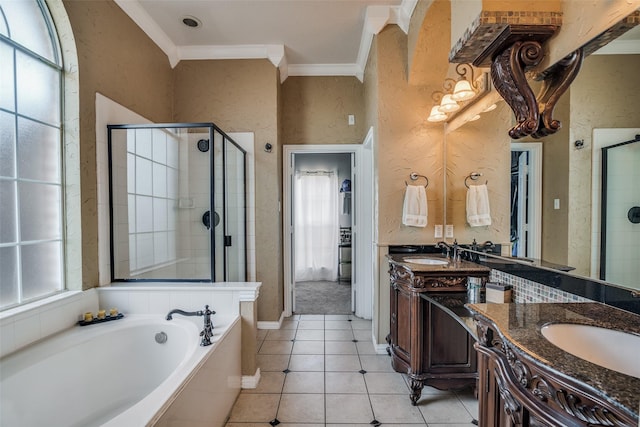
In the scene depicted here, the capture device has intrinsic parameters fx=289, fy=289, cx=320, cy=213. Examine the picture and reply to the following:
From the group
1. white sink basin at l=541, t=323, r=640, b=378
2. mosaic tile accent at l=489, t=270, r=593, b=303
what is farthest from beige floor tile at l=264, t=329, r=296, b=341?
white sink basin at l=541, t=323, r=640, b=378

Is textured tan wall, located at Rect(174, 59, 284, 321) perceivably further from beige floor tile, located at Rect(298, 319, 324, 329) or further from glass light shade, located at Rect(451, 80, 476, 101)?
glass light shade, located at Rect(451, 80, 476, 101)

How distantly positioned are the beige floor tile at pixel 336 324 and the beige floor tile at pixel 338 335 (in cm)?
8

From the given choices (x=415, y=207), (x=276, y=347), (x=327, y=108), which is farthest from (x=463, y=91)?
(x=276, y=347)

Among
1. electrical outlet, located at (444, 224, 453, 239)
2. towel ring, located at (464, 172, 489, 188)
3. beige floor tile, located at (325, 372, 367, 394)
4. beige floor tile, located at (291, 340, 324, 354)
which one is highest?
towel ring, located at (464, 172, 489, 188)

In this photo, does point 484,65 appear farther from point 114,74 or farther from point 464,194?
point 114,74

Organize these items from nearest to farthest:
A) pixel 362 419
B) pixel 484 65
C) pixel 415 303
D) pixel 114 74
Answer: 1. pixel 484 65
2. pixel 362 419
3. pixel 415 303
4. pixel 114 74

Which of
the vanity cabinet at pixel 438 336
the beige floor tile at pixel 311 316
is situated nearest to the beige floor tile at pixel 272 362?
the beige floor tile at pixel 311 316

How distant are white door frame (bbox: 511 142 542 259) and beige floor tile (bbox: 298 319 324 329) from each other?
A: 2.38m

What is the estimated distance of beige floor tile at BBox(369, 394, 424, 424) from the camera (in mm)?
1852

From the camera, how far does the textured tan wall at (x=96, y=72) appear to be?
1.99 meters

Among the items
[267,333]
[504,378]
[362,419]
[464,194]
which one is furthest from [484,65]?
[267,333]

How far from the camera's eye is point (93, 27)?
2.08 meters

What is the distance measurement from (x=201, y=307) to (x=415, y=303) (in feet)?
5.00

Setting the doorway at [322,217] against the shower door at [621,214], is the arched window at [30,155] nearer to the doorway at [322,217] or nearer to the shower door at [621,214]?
the shower door at [621,214]
